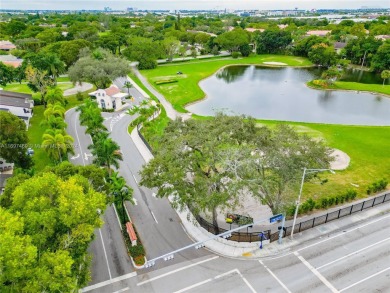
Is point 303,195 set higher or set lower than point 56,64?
lower

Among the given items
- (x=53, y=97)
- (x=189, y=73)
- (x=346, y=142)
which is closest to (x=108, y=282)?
(x=346, y=142)

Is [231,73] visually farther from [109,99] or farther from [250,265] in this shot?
[250,265]

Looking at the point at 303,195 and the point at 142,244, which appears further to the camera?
the point at 303,195

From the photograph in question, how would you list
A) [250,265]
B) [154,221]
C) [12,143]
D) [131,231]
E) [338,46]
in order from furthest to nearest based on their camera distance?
[338,46] < [12,143] < [154,221] < [131,231] < [250,265]

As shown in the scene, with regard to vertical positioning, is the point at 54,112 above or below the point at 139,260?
above

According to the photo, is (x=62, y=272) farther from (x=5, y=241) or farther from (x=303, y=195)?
(x=303, y=195)

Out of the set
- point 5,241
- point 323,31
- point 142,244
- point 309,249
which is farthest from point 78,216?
point 323,31
